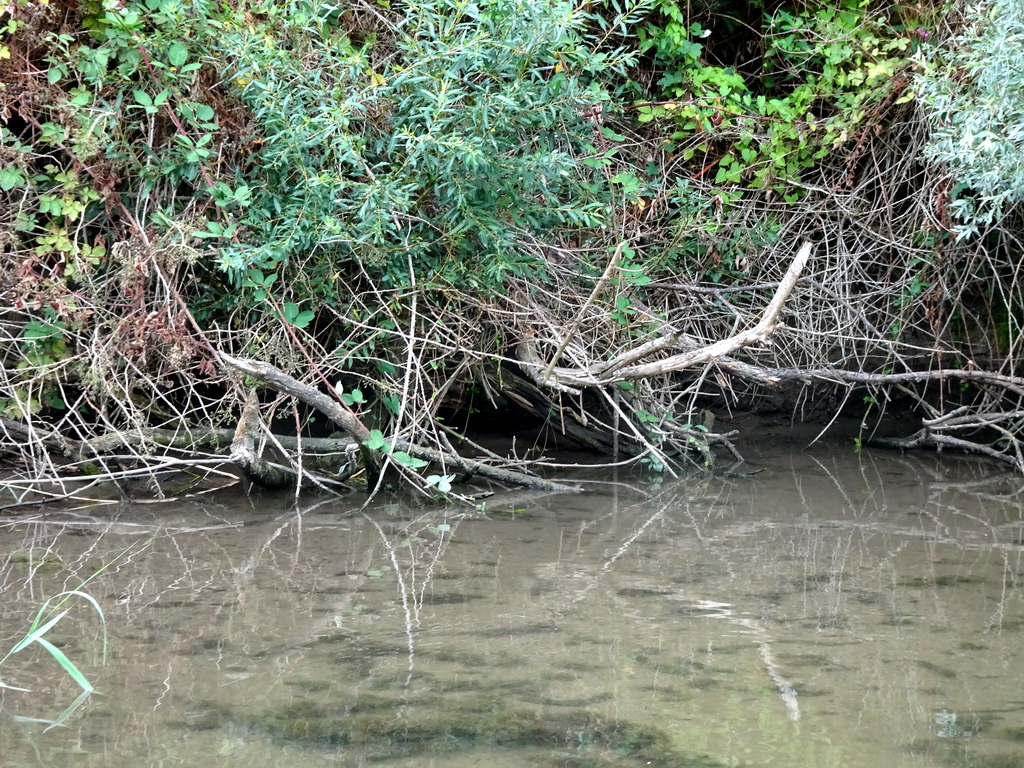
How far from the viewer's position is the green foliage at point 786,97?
567cm

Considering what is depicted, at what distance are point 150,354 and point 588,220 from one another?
2038mm

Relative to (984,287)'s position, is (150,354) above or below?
below

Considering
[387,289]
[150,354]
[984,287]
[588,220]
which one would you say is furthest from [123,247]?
[984,287]

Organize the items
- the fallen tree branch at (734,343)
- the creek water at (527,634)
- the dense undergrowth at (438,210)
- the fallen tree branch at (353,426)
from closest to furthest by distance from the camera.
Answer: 1. the creek water at (527,634)
2. the fallen tree branch at (734,343)
3. the fallen tree branch at (353,426)
4. the dense undergrowth at (438,210)

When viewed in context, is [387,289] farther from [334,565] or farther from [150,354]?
[334,565]

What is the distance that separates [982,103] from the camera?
Answer: 4629 millimetres

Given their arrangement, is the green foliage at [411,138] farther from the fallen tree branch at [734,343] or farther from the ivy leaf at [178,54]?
the fallen tree branch at [734,343]

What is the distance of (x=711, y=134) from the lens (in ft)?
19.1

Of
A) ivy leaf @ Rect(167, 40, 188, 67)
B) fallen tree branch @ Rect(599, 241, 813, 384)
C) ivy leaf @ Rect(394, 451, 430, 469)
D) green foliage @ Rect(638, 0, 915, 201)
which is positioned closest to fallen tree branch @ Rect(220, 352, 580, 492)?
ivy leaf @ Rect(394, 451, 430, 469)

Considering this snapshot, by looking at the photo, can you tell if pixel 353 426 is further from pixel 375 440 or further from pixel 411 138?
pixel 411 138

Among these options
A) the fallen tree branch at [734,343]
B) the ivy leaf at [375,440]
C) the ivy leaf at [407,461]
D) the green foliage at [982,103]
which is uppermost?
the green foliage at [982,103]

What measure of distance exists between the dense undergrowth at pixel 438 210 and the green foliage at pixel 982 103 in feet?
0.06

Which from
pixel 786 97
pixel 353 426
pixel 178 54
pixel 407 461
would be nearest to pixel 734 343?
pixel 407 461

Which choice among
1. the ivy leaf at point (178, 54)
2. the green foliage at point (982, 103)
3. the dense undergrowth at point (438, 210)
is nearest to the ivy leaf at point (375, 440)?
the dense undergrowth at point (438, 210)
